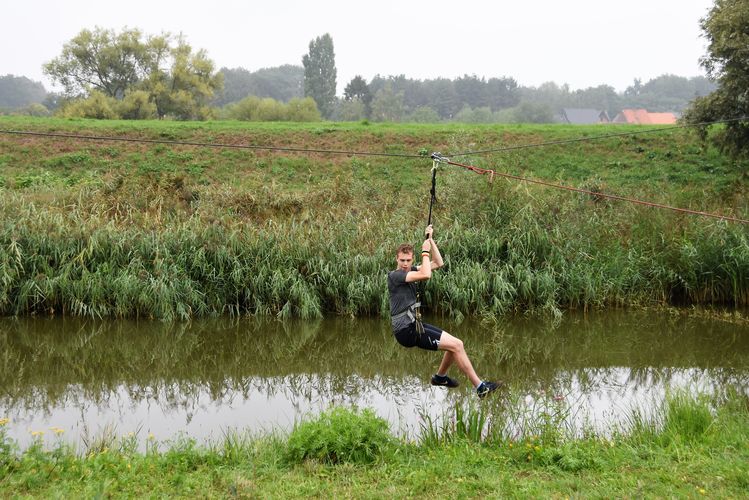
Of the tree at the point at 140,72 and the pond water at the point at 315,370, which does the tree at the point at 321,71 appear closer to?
the tree at the point at 140,72

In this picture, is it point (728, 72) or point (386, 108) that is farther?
point (386, 108)

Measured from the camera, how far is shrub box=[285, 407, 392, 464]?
6.29 meters

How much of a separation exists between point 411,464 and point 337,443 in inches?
28.8

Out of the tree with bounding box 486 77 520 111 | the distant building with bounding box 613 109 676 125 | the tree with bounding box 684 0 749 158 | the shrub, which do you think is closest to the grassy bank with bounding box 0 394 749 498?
the shrub

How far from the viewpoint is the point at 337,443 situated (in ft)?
20.7

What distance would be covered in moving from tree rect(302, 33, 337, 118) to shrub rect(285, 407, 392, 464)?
252ft

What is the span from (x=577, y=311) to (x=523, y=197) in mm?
3293

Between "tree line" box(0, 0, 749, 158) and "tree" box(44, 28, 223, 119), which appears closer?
"tree line" box(0, 0, 749, 158)

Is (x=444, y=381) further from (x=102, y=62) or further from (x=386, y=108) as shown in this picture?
(x=386, y=108)

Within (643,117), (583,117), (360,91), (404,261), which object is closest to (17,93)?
(360,91)

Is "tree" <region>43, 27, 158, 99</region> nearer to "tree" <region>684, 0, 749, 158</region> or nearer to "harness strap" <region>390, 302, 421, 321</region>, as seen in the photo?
"tree" <region>684, 0, 749, 158</region>

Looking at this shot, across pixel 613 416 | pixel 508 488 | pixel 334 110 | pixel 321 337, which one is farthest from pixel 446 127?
pixel 334 110

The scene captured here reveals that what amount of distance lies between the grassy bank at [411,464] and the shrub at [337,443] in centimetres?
1

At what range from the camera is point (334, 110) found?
81.6 metres
